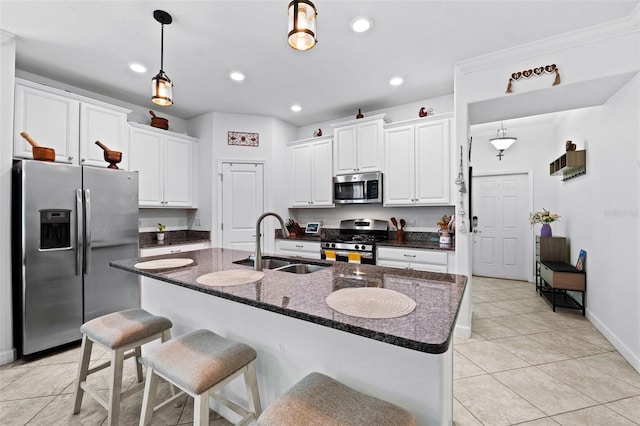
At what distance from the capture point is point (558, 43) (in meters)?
2.41

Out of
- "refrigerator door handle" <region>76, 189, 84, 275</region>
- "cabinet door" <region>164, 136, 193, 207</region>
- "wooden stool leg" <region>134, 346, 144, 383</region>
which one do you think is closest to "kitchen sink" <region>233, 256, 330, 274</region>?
"wooden stool leg" <region>134, 346, 144, 383</region>

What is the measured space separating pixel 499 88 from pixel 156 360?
333 cm

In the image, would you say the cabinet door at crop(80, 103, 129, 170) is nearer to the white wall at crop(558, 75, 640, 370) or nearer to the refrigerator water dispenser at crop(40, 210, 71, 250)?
the refrigerator water dispenser at crop(40, 210, 71, 250)

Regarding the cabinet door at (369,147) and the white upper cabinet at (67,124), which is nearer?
the white upper cabinet at (67,124)

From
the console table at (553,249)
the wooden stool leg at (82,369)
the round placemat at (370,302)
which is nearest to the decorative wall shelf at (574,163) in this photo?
the console table at (553,249)

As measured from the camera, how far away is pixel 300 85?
3453 mm

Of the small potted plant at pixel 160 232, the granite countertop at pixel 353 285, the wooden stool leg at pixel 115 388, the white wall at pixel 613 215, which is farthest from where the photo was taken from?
the small potted plant at pixel 160 232

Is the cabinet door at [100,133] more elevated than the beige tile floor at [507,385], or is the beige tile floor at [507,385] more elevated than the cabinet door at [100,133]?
the cabinet door at [100,133]

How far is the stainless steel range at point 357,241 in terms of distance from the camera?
12.0ft

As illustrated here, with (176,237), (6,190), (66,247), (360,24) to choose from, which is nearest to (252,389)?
(66,247)

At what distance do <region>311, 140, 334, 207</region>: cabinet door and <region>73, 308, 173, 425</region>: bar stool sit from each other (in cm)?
300

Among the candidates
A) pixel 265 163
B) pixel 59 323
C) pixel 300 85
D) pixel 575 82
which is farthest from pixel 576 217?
pixel 59 323

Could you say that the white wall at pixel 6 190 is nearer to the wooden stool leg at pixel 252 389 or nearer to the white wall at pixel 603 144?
the wooden stool leg at pixel 252 389

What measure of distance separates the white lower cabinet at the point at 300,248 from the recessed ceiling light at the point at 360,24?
266cm
